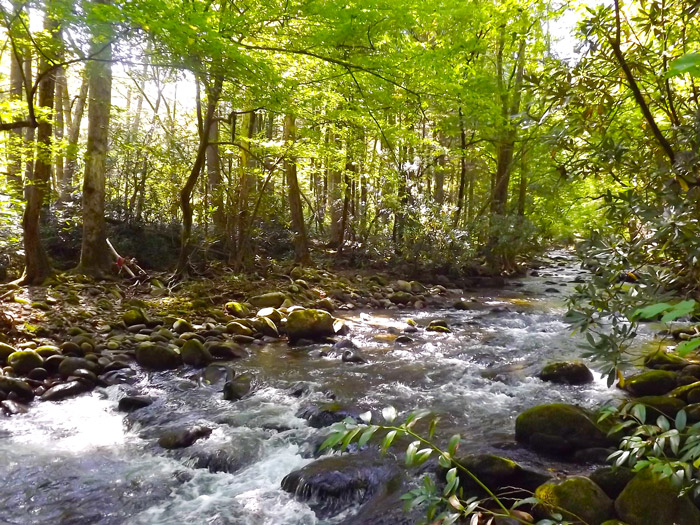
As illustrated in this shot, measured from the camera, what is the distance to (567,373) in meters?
6.58

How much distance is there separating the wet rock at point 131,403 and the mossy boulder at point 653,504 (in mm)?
5012

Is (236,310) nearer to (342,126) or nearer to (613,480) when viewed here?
(342,126)

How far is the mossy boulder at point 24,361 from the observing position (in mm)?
6188

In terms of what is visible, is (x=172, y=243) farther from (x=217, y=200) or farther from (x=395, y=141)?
(x=395, y=141)

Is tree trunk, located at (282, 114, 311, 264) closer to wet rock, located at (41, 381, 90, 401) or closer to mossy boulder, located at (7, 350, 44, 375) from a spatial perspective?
mossy boulder, located at (7, 350, 44, 375)

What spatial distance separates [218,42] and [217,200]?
7.82 meters

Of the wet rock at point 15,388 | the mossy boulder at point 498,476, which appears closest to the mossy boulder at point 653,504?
the mossy boulder at point 498,476

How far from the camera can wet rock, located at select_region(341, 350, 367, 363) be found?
777cm

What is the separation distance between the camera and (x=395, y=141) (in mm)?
15422

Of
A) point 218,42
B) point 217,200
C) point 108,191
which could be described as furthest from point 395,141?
point 218,42

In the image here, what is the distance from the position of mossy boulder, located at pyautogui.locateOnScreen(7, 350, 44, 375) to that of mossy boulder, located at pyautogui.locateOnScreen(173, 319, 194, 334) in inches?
91.4

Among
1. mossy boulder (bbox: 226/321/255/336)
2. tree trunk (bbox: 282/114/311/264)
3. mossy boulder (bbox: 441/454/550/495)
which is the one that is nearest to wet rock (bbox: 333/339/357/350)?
mossy boulder (bbox: 226/321/255/336)

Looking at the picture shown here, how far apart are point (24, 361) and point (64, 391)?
0.78 metres

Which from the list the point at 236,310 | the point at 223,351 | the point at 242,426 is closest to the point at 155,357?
the point at 223,351
